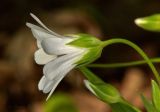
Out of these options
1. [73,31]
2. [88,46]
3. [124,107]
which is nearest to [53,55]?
[88,46]

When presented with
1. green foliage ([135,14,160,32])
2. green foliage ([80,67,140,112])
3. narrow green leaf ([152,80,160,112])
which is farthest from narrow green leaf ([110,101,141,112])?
green foliage ([135,14,160,32])

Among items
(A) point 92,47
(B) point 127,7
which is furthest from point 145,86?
(A) point 92,47

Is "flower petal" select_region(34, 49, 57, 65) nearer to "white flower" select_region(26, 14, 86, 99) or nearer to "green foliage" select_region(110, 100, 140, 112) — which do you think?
"white flower" select_region(26, 14, 86, 99)

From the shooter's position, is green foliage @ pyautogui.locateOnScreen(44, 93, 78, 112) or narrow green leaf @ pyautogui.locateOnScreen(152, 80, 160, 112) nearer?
narrow green leaf @ pyautogui.locateOnScreen(152, 80, 160, 112)

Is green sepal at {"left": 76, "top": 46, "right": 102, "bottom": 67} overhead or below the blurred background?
overhead

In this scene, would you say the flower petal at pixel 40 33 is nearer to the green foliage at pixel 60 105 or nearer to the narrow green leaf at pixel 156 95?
the narrow green leaf at pixel 156 95
